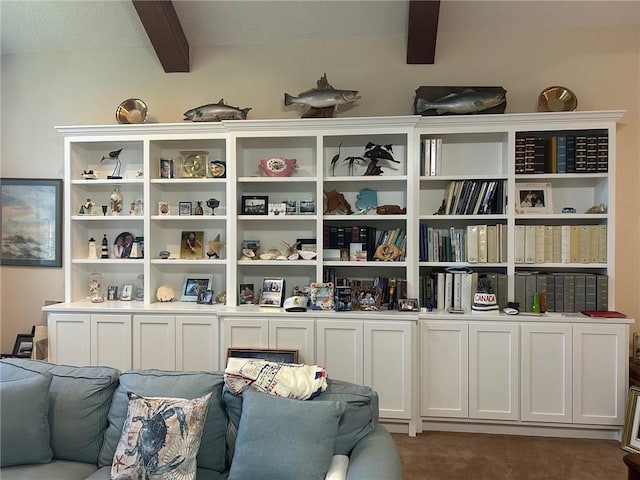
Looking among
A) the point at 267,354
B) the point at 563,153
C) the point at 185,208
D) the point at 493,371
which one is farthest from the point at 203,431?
the point at 563,153

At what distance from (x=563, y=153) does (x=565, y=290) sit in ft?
3.19

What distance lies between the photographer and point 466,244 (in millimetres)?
3250

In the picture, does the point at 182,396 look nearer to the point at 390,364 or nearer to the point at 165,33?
the point at 390,364

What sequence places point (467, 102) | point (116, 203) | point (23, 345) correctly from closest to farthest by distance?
1. point (467, 102)
2. point (116, 203)
3. point (23, 345)

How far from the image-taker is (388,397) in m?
3.02

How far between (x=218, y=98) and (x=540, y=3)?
255 centimetres

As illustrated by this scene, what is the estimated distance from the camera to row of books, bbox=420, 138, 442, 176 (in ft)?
10.6

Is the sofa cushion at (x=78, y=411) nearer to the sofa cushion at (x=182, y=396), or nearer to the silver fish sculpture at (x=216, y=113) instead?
the sofa cushion at (x=182, y=396)

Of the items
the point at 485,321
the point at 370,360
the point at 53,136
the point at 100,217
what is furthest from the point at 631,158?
the point at 53,136

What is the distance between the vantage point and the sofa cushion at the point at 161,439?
1653 mm

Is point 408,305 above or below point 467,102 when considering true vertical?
below

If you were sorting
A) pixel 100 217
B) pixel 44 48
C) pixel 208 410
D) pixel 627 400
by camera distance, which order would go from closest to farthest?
1. pixel 208 410
2. pixel 627 400
3. pixel 100 217
4. pixel 44 48

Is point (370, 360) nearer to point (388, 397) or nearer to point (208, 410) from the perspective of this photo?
point (388, 397)

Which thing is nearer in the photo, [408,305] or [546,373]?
[546,373]
